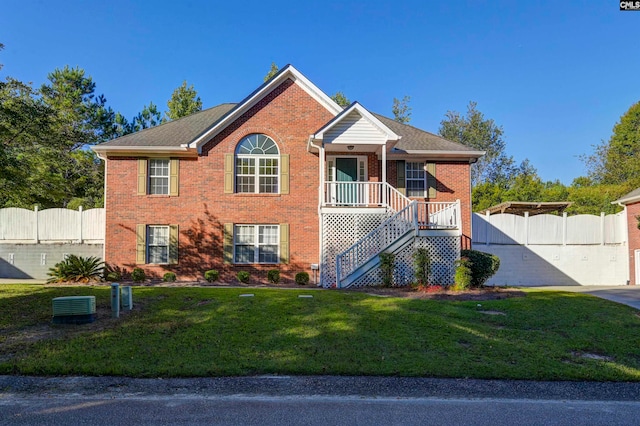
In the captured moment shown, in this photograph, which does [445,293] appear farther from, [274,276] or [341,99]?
[341,99]

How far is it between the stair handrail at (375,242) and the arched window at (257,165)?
4530 mm

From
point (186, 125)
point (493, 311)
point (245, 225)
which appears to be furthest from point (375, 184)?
point (186, 125)

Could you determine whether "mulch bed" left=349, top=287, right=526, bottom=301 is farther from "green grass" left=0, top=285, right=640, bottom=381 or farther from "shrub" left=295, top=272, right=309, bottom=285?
"shrub" left=295, top=272, right=309, bottom=285

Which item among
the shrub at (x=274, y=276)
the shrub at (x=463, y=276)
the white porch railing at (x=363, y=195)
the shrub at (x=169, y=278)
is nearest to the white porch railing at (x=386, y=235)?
the white porch railing at (x=363, y=195)

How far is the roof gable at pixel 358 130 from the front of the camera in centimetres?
1585

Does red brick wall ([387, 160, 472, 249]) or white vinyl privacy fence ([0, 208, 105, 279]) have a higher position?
red brick wall ([387, 160, 472, 249])

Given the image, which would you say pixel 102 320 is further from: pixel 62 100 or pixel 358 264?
pixel 62 100

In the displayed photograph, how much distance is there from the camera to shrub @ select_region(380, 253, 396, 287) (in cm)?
1443

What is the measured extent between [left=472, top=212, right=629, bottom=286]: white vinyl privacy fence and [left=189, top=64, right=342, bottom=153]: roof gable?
849 cm

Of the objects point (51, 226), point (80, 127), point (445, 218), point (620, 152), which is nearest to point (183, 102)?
point (80, 127)

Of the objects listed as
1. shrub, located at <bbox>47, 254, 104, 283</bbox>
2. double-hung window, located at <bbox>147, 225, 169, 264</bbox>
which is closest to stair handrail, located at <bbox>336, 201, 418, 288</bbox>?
double-hung window, located at <bbox>147, 225, 169, 264</bbox>

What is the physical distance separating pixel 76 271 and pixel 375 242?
10.6 meters

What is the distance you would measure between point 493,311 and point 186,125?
14.7m

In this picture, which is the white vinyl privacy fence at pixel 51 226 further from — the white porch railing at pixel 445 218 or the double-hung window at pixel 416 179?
the white porch railing at pixel 445 218
